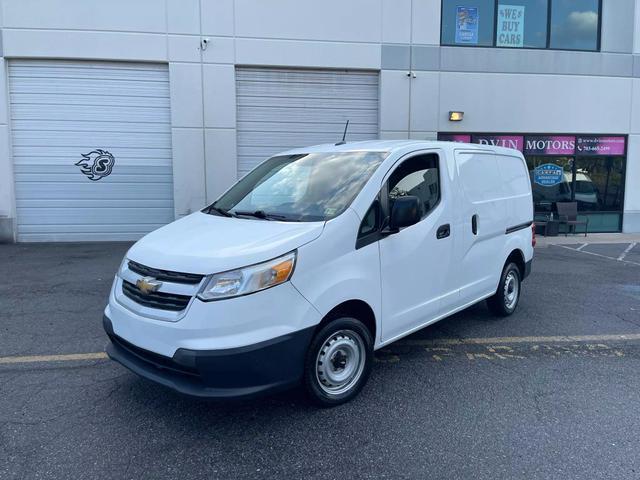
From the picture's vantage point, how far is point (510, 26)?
13.3 m

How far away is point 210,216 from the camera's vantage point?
421 centimetres

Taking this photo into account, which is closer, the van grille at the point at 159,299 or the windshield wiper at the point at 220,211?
the van grille at the point at 159,299

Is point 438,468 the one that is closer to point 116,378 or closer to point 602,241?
point 116,378

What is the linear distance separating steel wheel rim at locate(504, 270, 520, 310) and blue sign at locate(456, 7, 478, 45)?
29.8 ft

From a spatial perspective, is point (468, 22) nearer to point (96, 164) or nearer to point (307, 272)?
point (96, 164)

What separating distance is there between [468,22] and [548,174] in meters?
4.66

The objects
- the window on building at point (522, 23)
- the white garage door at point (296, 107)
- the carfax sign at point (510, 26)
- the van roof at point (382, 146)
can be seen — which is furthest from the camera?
the carfax sign at point (510, 26)

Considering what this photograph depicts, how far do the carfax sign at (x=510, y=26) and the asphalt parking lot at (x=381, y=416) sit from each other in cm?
999

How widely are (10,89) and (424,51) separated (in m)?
10.1

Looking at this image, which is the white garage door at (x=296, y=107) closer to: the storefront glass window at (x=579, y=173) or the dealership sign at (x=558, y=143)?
the dealership sign at (x=558, y=143)

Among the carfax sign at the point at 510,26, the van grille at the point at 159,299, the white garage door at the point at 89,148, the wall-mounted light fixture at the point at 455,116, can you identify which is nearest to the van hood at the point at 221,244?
the van grille at the point at 159,299

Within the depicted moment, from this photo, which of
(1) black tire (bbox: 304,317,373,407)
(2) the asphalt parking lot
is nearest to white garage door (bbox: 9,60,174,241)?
(2) the asphalt parking lot

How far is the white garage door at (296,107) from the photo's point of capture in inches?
488

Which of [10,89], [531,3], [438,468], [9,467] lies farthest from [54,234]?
[531,3]
